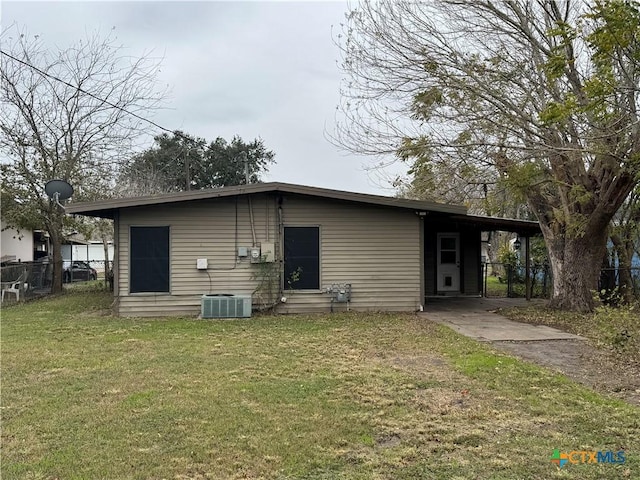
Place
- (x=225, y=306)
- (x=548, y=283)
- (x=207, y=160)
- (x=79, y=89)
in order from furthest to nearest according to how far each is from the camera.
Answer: (x=207, y=160), (x=79, y=89), (x=548, y=283), (x=225, y=306)

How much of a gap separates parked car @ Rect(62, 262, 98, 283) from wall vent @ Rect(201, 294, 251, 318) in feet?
44.2

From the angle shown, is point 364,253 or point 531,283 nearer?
point 364,253

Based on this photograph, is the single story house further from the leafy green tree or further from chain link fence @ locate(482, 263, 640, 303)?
the leafy green tree

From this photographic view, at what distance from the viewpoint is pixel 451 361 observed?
229 inches

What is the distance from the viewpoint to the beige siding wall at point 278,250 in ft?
32.4

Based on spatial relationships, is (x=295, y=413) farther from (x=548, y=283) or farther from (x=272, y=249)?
(x=548, y=283)

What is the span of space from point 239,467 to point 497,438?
5.65 ft

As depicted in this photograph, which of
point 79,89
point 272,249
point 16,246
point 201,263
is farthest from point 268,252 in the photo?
point 16,246

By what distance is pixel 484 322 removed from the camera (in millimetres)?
9141

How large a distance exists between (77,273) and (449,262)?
635 inches

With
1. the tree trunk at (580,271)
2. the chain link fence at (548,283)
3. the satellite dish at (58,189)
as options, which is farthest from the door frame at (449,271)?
the satellite dish at (58,189)

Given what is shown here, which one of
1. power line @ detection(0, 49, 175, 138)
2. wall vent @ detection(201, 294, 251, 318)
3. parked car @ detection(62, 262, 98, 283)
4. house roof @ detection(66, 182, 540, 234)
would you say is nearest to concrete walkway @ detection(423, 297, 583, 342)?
house roof @ detection(66, 182, 540, 234)

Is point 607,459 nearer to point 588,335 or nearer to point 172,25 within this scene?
point 588,335

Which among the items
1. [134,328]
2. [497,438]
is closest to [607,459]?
[497,438]
